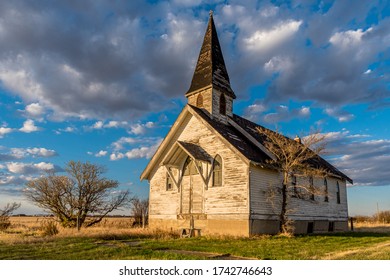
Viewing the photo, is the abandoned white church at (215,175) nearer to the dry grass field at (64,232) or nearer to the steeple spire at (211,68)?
the steeple spire at (211,68)

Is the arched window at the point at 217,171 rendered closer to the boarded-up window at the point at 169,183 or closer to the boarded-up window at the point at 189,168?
the boarded-up window at the point at 189,168

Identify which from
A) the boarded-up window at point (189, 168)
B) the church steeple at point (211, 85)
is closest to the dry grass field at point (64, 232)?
the boarded-up window at point (189, 168)

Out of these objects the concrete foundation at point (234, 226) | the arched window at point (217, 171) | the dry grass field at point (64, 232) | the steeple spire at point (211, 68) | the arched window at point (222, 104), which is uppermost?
the steeple spire at point (211, 68)

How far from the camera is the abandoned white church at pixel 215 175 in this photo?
19.4 metres

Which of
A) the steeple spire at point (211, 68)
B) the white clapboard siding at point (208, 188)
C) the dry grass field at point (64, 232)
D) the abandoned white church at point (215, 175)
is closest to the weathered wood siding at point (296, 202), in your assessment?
the abandoned white church at point (215, 175)

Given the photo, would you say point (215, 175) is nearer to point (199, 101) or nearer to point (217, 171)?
point (217, 171)

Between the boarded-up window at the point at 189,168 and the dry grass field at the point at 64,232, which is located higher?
the boarded-up window at the point at 189,168

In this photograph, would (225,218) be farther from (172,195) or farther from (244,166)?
(172,195)

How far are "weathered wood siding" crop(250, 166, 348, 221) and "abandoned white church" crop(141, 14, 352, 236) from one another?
55 millimetres

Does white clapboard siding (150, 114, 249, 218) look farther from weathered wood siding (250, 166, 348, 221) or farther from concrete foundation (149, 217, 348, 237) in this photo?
weathered wood siding (250, 166, 348, 221)

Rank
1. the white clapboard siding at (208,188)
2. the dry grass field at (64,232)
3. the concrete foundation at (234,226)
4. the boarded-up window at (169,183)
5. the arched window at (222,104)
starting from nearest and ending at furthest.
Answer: the dry grass field at (64,232), the concrete foundation at (234,226), the white clapboard siding at (208,188), the boarded-up window at (169,183), the arched window at (222,104)

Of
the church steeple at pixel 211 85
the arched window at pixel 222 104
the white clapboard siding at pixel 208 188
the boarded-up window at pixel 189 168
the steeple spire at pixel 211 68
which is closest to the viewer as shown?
the white clapboard siding at pixel 208 188

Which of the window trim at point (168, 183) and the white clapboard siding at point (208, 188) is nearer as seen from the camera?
the white clapboard siding at point (208, 188)

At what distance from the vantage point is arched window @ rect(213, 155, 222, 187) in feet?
67.5
